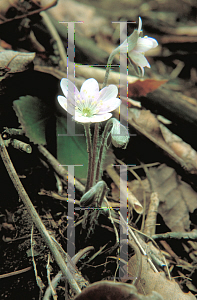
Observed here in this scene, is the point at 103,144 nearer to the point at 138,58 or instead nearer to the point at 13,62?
the point at 138,58

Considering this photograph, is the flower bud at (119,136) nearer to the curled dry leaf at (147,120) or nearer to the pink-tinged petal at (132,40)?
the pink-tinged petal at (132,40)

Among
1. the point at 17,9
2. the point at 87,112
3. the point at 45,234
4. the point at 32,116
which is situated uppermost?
the point at 17,9

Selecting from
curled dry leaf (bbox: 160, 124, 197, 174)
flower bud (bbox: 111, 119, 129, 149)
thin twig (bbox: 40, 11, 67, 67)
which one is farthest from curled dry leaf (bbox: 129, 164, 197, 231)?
thin twig (bbox: 40, 11, 67, 67)

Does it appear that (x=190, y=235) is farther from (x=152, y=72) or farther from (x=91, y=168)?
(x=152, y=72)

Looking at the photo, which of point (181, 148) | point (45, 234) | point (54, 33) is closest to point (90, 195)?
point (45, 234)

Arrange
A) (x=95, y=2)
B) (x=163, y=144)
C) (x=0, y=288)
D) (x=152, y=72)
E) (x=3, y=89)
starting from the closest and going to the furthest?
(x=0, y=288) < (x=3, y=89) < (x=163, y=144) < (x=152, y=72) < (x=95, y=2)

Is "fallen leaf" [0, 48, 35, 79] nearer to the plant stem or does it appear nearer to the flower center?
the plant stem

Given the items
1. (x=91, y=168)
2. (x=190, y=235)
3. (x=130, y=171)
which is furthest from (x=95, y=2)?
(x=190, y=235)
